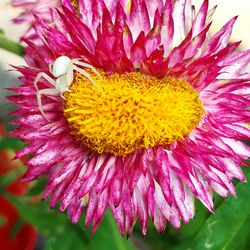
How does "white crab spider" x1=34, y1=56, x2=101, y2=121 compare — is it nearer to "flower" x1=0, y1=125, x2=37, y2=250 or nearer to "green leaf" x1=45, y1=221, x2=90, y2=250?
"green leaf" x1=45, y1=221, x2=90, y2=250

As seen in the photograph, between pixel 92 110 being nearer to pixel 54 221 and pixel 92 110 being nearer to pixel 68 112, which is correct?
pixel 68 112

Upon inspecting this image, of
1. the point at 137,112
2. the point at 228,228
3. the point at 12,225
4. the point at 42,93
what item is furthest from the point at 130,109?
the point at 12,225

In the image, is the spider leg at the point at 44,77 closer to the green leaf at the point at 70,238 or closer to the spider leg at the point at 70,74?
the spider leg at the point at 70,74

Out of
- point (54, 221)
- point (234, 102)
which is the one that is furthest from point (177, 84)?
point (54, 221)

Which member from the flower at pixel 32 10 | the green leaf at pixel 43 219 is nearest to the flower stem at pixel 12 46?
the flower at pixel 32 10

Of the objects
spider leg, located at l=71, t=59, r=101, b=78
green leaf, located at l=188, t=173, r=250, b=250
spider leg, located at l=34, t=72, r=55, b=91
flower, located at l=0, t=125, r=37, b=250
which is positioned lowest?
flower, located at l=0, t=125, r=37, b=250

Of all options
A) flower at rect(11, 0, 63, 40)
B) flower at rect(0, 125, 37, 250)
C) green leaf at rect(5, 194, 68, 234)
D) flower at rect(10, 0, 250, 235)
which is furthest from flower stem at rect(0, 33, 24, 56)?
flower at rect(0, 125, 37, 250)
